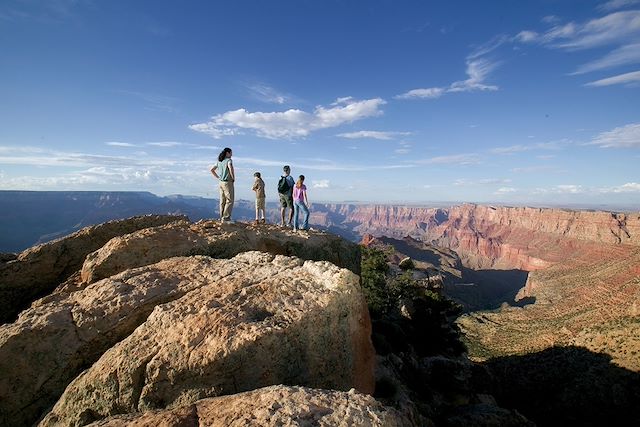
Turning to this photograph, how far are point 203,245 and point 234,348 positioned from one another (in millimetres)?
6692

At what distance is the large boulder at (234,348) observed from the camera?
662 centimetres

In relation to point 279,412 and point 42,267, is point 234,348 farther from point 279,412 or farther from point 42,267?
point 42,267

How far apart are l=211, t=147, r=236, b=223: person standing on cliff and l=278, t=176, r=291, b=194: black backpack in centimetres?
249

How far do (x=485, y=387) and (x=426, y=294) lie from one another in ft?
62.2

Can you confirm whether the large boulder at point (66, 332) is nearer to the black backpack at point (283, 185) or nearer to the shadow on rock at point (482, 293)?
the black backpack at point (283, 185)

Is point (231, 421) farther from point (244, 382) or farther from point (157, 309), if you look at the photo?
point (157, 309)

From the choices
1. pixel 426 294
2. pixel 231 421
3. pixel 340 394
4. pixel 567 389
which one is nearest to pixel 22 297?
pixel 231 421

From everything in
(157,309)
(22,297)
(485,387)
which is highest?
(157,309)

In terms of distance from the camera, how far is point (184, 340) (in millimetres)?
6973

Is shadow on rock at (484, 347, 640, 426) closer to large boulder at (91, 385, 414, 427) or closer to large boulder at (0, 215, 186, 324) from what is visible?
large boulder at (91, 385, 414, 427)

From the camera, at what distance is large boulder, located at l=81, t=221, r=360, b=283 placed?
11.2m

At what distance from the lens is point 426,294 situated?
43.2 metres

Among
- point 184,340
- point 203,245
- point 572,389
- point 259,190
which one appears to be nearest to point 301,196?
point 259,190

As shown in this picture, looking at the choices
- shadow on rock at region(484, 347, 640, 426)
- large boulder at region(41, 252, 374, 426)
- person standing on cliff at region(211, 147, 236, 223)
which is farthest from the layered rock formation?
shadow on rock at region(484, 347, 640, 426)
